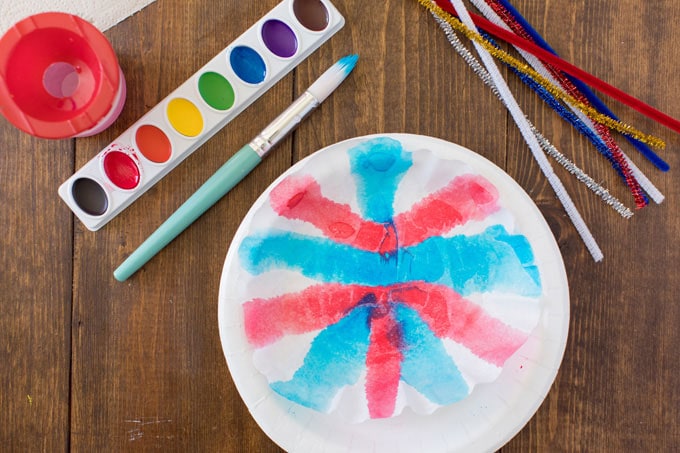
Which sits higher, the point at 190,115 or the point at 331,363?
the point at 190,115

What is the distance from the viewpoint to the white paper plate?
369 mm

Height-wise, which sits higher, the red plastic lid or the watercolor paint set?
the red plastic lid

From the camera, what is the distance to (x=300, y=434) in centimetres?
37

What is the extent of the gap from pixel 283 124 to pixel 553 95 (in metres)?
0.21

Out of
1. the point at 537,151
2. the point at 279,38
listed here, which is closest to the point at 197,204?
the point at 279,38

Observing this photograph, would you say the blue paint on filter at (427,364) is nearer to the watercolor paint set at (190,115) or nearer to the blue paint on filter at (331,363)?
the blue paint on filter at (331,363)

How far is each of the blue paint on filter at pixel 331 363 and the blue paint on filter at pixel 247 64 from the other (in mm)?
189

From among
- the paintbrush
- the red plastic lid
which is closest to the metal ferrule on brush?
the paintbrush

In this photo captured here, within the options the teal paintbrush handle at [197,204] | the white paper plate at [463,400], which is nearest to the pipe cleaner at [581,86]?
the white paper plate at [463,400]

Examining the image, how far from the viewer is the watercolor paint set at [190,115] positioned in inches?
16.0

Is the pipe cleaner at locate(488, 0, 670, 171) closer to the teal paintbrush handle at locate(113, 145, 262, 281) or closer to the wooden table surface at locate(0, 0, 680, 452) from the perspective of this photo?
the wooden table surface at locate(0, 0, 680, 452)

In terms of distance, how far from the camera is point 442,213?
37 centimetres

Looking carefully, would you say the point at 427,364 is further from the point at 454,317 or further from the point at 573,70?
the point at 573,70

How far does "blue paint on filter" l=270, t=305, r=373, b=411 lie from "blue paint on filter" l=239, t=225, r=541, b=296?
29 millimetres
